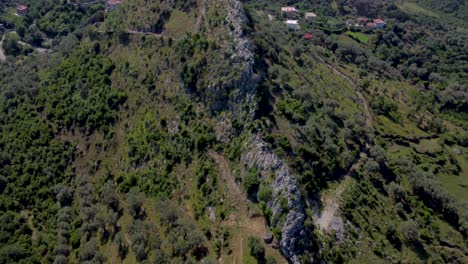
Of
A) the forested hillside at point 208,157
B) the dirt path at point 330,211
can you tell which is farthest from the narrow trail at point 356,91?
the dirt path at point 330,211

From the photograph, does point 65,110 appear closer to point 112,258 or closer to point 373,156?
point 112,258

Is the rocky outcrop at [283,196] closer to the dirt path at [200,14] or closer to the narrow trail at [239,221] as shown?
the narrow trail at [239,221]

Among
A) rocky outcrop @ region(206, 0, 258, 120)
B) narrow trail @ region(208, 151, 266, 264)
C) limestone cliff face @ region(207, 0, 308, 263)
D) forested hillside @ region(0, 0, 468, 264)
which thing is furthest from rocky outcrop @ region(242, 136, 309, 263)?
rocky outcrop @ region(206, 0, 258, 120)

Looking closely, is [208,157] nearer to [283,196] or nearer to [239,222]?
[239,222]

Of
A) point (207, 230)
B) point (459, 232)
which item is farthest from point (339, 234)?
point (459, 232)

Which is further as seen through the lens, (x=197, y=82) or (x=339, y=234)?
(x=197, y=82)
